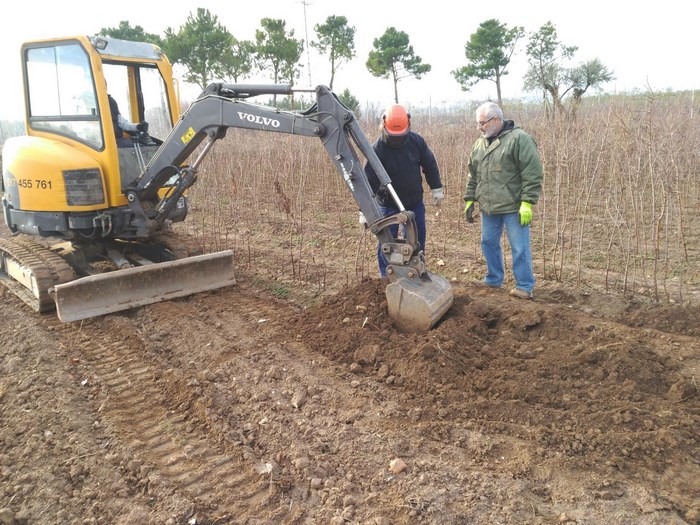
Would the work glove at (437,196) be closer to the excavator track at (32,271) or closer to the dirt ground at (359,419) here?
the dirt ground at (359,419)

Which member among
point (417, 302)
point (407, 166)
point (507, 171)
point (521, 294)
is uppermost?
point (407, 166)

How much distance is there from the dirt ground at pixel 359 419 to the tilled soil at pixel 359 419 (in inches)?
0.5

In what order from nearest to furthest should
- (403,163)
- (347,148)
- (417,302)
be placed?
(417,302), (347,148), (403,163)

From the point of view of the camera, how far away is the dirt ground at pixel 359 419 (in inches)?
103

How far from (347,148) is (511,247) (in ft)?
6.88

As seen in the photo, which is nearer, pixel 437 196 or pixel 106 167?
pixel 437 196

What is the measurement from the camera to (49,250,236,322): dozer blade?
4918mm

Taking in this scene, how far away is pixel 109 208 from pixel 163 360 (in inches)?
81.6

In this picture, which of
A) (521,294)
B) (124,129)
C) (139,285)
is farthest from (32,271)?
(521,294)

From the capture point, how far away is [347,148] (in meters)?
4.35

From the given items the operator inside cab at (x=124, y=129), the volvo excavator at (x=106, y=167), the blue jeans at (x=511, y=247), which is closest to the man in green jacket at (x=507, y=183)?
the blue jeans at (x=511, y=247)

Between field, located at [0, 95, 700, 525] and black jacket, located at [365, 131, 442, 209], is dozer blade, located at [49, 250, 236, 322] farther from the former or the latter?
black jacket, located at [365, 131, 442, 209]

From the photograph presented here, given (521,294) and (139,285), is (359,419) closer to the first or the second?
(521,294)

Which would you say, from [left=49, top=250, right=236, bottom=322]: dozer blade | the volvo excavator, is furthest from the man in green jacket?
[left=49, top=250, right=236, bottom=322]: dozer blade
